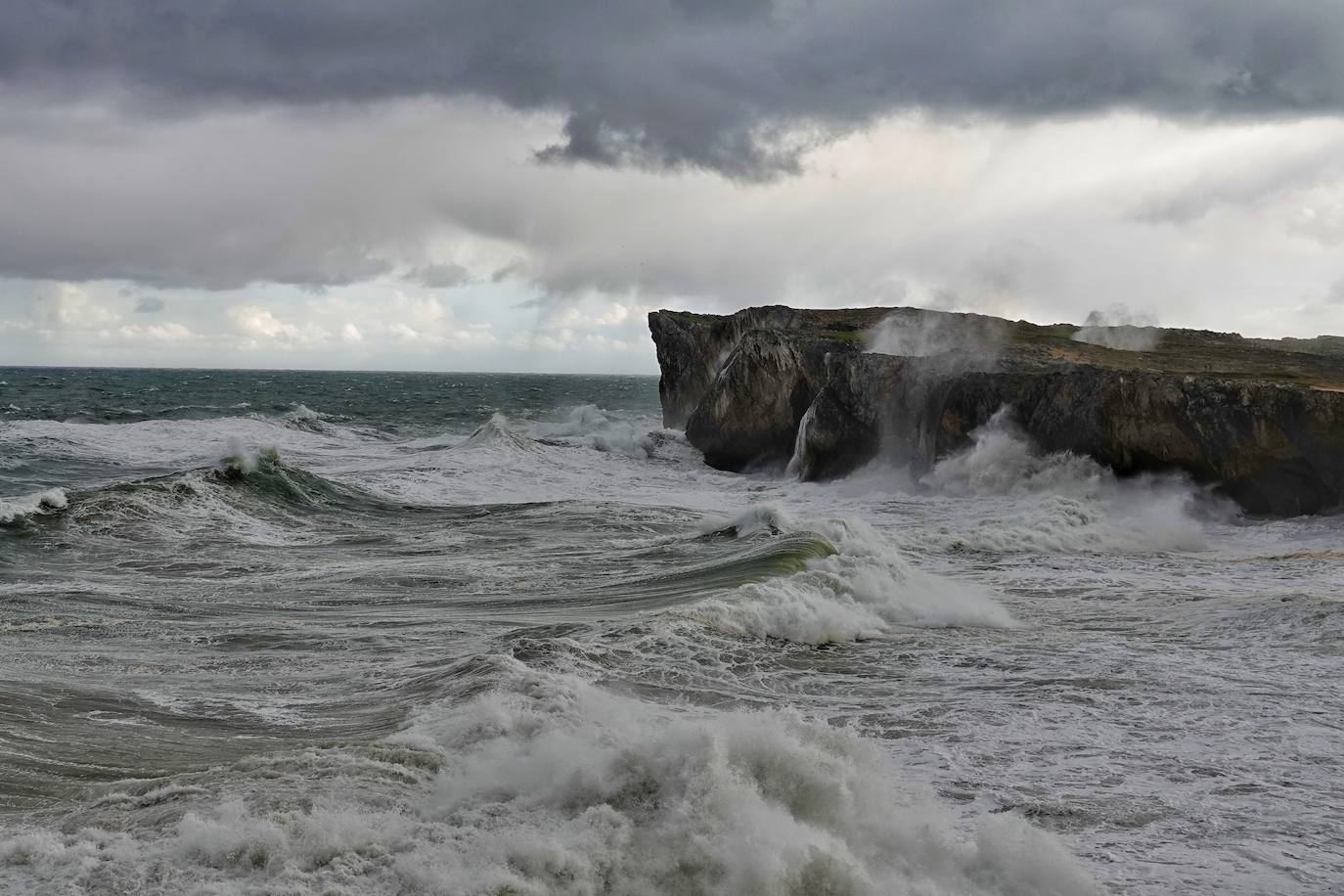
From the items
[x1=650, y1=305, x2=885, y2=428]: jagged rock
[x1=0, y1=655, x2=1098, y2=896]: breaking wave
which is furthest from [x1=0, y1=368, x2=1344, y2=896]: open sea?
[x1=650, y1=305, x2=885, y2=428]: jagged rock

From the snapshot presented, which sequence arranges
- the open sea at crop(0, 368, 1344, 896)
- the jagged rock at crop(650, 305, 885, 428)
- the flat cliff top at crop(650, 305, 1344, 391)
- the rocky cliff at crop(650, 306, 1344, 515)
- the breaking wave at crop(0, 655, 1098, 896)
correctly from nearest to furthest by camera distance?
the breaking wave at crop(0, 655, 1098, 896)
the open sea at crop(0, 368, 1344, 896)
the rocky cliff at crop(650, 306, 1344, 515)
the flat cliff top at crop(650, 305, 1344, 391)
the jagged rock at crop(650, 305, 885, 428)

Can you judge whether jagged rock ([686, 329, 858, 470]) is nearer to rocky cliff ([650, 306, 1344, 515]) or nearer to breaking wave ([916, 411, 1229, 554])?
rocky cliff ([650, 306, 1344, 515])

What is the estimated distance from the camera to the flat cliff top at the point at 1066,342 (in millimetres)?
21000

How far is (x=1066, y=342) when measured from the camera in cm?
2831

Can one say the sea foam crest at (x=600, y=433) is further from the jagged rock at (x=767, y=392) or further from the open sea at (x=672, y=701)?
the open sea at (x=672, y=701)

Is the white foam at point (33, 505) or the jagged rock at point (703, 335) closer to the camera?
the white foam at point (33, 505)

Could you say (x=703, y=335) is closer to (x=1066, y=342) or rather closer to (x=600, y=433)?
(x=600, y=433)

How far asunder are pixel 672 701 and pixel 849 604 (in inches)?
140

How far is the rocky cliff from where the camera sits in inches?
662

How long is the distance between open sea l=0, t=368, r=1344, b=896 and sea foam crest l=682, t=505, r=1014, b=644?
5 cm

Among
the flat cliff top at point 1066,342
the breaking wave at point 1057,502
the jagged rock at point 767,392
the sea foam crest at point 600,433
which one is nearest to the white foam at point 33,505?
the breaking wave at point 1057,502

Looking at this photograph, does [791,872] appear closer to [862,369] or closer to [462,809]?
[462,809]

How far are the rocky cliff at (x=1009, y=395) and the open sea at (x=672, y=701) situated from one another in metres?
1.01

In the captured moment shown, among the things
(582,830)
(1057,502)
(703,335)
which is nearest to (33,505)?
(582,830)
